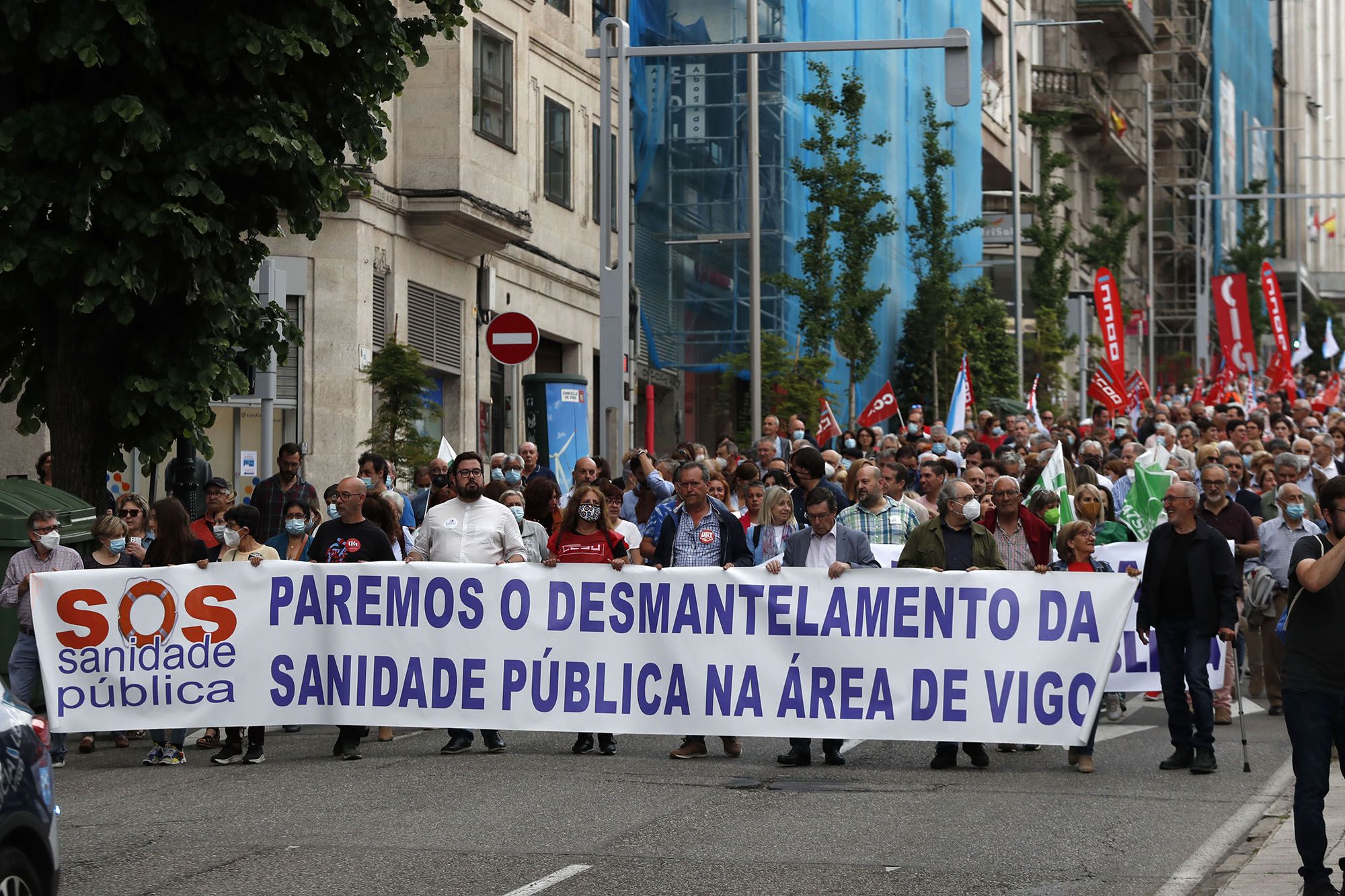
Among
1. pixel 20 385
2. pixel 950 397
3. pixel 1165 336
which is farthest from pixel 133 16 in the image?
pixel 1165 336

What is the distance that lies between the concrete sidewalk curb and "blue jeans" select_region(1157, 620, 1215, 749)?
1.19 meters

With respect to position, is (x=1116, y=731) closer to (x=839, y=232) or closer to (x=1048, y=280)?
(x=839, y=232)

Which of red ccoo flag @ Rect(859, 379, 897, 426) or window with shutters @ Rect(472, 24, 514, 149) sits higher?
window with shutters @ Rect(472, 24, 514, 149)

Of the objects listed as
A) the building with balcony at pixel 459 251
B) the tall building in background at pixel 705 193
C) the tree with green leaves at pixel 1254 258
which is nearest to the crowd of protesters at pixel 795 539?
the building with balcony at pixel 459 251

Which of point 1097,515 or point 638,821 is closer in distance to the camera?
point 638,821

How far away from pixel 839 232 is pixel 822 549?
2176cm

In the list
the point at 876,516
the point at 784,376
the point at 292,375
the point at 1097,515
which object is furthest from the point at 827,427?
the point at 876,516

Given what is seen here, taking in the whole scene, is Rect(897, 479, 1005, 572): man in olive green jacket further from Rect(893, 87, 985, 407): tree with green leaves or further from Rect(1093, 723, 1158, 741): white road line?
Rect(893, 87, 985, 407): tree with green leaves

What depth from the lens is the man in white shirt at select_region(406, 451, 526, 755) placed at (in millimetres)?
13578

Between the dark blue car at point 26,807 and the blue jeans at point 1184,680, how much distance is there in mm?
7563

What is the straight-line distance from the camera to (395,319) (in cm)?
2775

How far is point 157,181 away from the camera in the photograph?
1552 cm

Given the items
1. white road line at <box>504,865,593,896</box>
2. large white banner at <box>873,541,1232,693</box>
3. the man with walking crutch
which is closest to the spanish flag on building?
large white banner at <box>873,541,1232,693</box>

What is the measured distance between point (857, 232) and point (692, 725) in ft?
71.3
